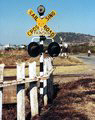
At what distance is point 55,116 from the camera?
27.0ft

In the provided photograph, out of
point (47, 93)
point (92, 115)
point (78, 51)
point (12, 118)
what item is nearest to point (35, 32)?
point (47, 93)

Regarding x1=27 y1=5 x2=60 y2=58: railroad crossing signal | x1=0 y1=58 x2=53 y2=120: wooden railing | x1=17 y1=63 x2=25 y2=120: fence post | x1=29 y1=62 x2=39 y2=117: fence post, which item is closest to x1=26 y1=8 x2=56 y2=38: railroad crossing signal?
x1=27 y1=5 x2=60 y2=58: railroad crossing signal

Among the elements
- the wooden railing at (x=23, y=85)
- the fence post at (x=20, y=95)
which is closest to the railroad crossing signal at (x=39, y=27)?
the wooden railing at (x=23, y=85)

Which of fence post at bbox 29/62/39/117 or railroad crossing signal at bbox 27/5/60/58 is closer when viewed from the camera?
fence post at bbox 29/62/39/117

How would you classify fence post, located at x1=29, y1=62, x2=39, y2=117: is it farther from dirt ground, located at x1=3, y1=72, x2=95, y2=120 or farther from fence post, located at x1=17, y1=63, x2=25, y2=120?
fence post, located at x1=17, y1=63, x2=25, y2=120

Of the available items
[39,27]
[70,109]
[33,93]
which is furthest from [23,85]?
[39,27]

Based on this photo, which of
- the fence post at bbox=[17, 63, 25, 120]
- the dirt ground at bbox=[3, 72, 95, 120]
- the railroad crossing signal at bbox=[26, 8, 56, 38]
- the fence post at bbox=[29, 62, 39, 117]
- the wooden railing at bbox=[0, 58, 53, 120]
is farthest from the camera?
the railroad crossing signal at bbox=[26, 8, 56, 38]

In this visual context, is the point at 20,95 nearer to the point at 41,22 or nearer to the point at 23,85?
the point at 23,85

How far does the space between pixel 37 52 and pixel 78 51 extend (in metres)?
77.5

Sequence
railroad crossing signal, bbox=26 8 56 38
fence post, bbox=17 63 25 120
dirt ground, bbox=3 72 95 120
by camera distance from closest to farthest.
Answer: fence post, bbox=17 63 25 120 < dirt ground, bbox=3 72 95 120 < railroad crossing signal, bbox=26 8 56 38

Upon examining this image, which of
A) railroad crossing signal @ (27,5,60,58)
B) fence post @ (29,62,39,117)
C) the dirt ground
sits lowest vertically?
the dirt ground

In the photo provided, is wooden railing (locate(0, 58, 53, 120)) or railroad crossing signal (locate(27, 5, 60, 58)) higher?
railroad crossing signal (locate(27, 5, 60, 58))

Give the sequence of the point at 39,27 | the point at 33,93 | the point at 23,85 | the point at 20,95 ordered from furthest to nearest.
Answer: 1. the point at 39,27
2. the point at 33,93
3. the point at 23,85
4. the point at 20,95

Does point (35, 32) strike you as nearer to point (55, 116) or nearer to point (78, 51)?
point (55, 116)
